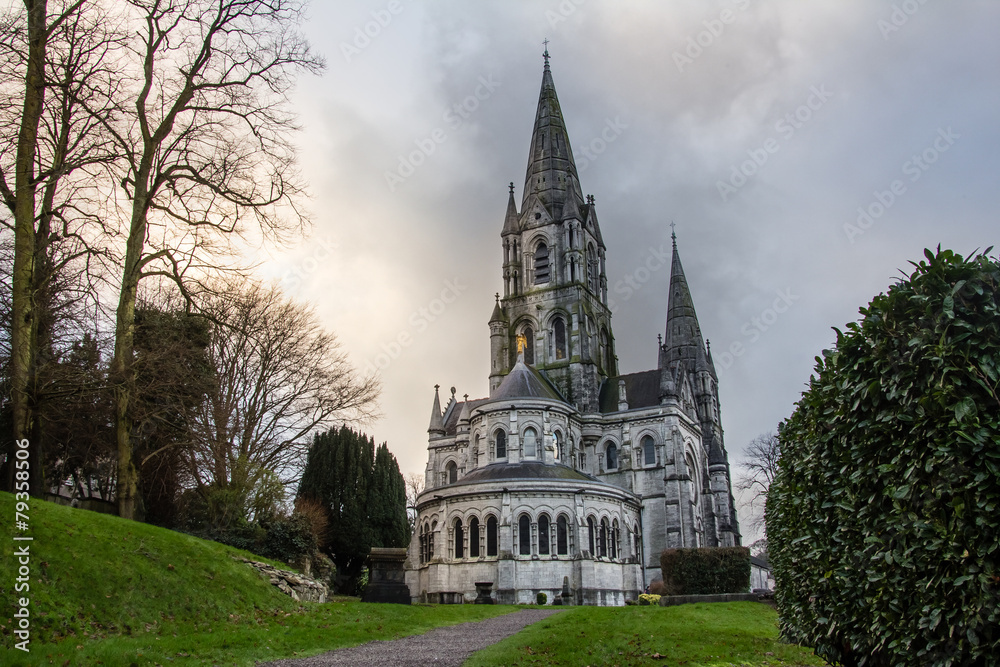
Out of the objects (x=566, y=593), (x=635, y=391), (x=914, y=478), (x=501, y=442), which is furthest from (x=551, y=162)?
(x=914, y=478)

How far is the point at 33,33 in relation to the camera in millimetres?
14117

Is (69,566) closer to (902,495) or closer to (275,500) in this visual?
(902,495)

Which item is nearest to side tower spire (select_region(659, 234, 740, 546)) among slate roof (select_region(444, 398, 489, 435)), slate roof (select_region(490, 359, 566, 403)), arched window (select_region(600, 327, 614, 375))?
arched window (select_region(600, 327, 614, 375))

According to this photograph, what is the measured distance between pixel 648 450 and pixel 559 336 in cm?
1017

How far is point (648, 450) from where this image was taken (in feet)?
152

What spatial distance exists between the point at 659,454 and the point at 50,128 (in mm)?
37759

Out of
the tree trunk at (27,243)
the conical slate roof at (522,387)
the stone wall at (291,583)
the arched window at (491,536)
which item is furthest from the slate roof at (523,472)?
the tree trunk at (27,243)

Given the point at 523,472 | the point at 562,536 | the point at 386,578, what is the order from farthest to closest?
the point at 523,472, the point at 562,536, the point at 386,578

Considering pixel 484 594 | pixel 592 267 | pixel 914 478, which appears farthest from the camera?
pixel 592 267

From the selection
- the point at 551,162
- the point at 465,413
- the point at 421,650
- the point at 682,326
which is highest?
the point at 551,162

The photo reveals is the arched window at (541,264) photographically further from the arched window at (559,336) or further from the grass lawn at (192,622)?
the grass lawn at (192,622)

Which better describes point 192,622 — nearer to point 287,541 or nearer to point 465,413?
point 287,541

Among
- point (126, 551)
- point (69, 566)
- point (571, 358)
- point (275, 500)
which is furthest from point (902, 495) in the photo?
point (571, 358)

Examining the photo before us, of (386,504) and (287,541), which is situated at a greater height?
(386,504)
